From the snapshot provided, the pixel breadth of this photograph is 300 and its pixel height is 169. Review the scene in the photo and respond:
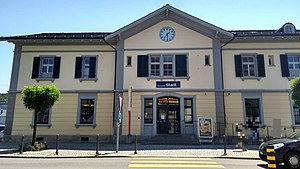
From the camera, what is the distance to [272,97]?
717 inches

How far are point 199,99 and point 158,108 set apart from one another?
3.15 metres

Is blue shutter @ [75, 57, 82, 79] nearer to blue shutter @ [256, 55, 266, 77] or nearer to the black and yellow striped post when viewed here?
blue shutter @ [256, 55, 266, 77]

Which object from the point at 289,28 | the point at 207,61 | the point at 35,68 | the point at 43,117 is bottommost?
the point at 43,117

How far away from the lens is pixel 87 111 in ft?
62.3

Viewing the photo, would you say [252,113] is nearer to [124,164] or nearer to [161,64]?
[161,64]

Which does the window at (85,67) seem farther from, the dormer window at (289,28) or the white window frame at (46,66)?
the dormer window at (289,28)

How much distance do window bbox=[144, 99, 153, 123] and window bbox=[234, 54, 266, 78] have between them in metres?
7.02

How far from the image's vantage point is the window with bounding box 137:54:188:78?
18609mm

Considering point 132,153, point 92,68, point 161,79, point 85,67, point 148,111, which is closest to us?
point 132,153

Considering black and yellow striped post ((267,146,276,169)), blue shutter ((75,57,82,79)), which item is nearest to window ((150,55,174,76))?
blue shutter ((75,57,82,79))

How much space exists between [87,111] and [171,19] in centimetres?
992

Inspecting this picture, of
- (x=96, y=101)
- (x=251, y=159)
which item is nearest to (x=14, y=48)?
(x=96, y=101)

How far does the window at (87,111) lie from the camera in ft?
61.8

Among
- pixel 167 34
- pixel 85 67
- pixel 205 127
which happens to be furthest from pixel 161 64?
pixel 85 67
